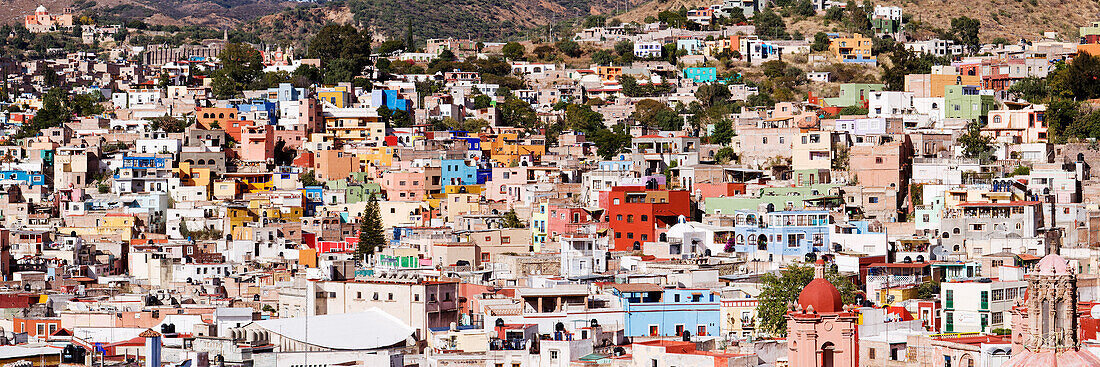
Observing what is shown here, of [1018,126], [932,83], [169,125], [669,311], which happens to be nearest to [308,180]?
[169,125]

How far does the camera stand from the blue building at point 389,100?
67250 millimetres

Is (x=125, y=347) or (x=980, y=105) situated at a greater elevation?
(x=980, y=105)

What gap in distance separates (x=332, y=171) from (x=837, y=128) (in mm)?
14898

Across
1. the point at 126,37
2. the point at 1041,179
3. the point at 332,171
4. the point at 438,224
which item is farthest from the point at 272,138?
the point at 126,37

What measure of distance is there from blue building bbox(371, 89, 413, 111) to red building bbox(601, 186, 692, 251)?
2269cm

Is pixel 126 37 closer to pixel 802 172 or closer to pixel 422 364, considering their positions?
pixel 802 172

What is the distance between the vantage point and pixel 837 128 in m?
53.6

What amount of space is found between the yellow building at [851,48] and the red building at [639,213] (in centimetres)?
3117

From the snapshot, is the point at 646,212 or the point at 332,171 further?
the point at 332,171

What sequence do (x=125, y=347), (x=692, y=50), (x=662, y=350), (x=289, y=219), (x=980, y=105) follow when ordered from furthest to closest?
(x=692, y=50) < (x=980, y=105) < (x=289, y=219) < (x=125, y=347) < (x=662, y=350)

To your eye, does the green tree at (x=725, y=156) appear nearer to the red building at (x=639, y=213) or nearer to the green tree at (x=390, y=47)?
the red building at (x=639, y=213)

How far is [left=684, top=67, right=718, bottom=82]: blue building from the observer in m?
73.2

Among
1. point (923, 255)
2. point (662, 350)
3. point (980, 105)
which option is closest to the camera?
point (662, 350)

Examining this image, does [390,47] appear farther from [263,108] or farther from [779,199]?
[779,199]
